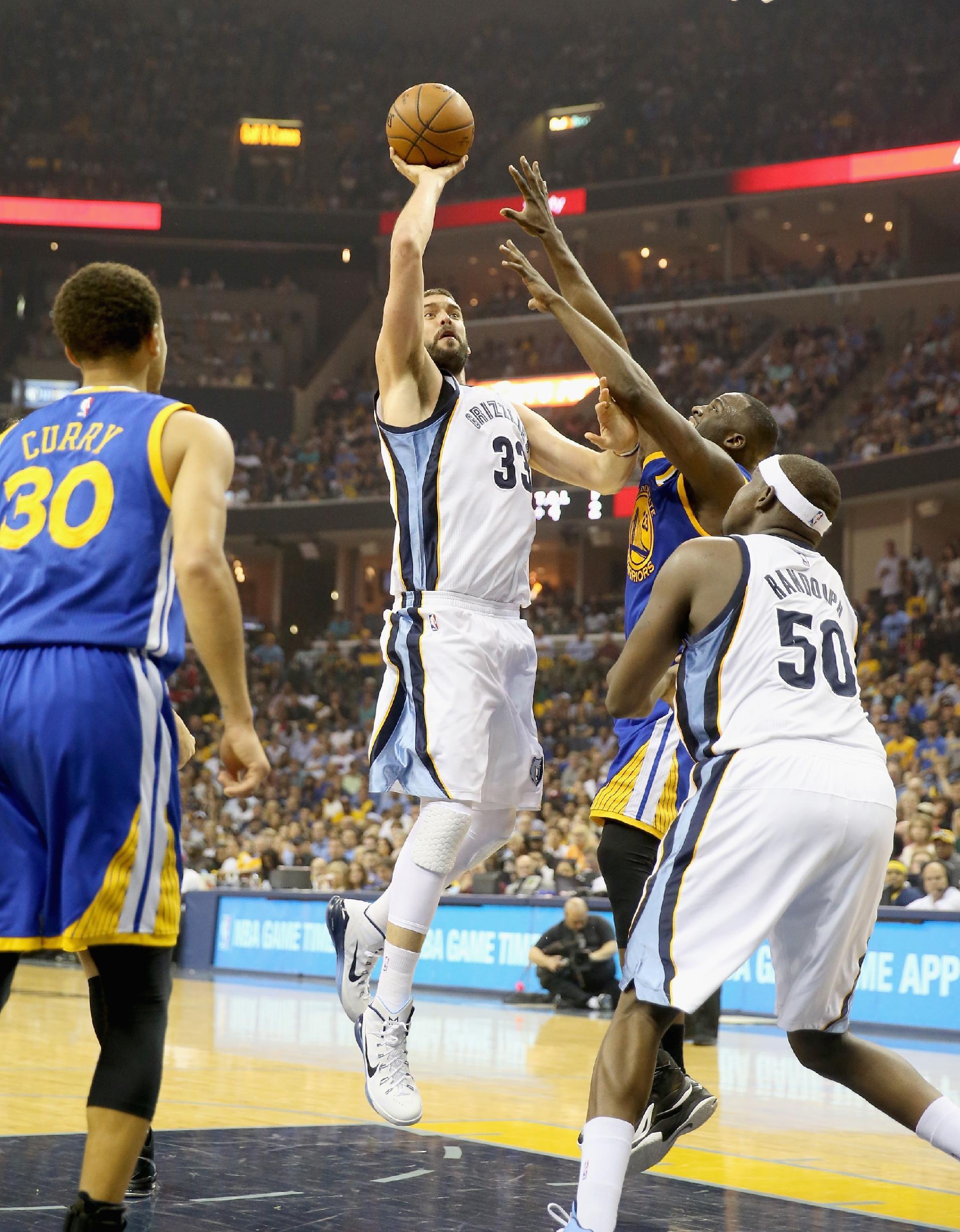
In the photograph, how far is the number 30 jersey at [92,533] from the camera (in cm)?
306

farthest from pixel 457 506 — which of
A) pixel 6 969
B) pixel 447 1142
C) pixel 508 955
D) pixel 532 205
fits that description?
pixel 508 955

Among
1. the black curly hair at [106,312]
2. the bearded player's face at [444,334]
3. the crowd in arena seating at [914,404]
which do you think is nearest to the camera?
the black curly hair at [106,312]

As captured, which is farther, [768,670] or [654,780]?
[654,780]

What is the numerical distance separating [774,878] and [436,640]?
1619 millimetres

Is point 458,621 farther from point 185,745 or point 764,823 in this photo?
point 764,823

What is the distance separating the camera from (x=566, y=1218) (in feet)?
12.6

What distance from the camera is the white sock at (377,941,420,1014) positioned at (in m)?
4.63

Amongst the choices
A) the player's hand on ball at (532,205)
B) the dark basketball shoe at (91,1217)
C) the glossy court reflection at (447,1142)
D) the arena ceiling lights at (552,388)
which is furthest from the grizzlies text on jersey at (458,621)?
the arena ceiling lights at (552,388)

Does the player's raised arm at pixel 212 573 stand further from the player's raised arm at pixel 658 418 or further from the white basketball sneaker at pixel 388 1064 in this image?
the player's raised arm at pixel 658 418

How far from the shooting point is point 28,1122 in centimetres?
562

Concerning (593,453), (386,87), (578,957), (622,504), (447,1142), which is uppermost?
(386,87)

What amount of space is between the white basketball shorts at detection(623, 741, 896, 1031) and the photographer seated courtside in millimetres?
8546

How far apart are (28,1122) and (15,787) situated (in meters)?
3.15

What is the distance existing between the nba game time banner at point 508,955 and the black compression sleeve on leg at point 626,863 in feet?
17.8
